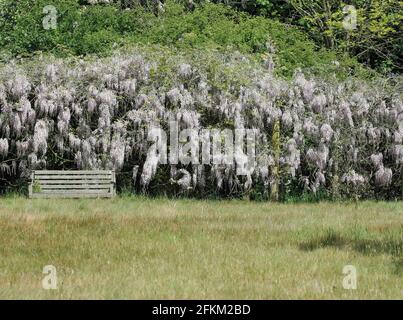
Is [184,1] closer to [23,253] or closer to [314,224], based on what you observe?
[314,224]

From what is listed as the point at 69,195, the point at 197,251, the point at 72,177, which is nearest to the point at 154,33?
the point at 72,177

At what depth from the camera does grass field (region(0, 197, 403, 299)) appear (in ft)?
24.3

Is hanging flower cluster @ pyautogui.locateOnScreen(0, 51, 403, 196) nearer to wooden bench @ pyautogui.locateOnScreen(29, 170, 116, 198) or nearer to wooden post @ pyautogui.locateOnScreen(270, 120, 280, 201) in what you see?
wooden post @ pyautogui.locateOnScreen(270, 120, 280, 201)

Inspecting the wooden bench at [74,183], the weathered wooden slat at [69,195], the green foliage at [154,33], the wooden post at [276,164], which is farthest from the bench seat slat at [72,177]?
the green foliage at [154,33]

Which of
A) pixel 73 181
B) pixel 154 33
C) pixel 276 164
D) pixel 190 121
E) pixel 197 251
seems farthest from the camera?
pixel 154 33

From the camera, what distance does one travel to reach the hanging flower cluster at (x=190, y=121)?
16.9 m

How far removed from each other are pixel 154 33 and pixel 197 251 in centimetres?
1357

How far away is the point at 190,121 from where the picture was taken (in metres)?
16.8

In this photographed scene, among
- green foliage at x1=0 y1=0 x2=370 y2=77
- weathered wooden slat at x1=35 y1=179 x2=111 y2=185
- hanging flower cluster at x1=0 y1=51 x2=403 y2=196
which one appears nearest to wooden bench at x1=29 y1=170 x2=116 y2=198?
weathered wooden slat at x1=35 y1=179 x2=111 y2=185

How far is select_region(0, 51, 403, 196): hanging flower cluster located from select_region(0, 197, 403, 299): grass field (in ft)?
8.50

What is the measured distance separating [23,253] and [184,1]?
1867 centimetres

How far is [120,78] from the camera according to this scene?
684 inches

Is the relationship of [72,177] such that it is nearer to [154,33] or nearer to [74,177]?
[74,177]
